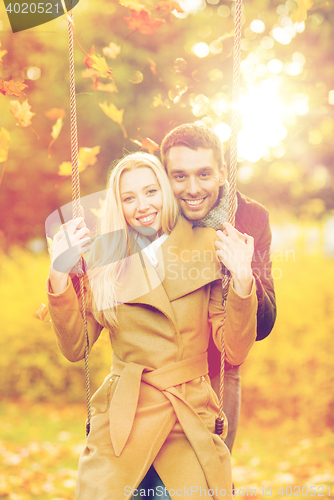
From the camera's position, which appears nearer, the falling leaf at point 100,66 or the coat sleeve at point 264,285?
the coat sleeve at point 264,285

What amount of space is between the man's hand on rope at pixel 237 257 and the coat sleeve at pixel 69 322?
609 mm

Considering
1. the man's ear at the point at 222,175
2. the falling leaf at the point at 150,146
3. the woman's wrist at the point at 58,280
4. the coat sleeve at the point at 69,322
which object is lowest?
the coat sleeve at the point at 69,322

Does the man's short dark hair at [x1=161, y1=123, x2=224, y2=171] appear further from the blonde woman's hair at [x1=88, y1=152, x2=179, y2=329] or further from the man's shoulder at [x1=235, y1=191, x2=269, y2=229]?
the man's shoulder at [x1=235, y1=191, x2=269, y2=229]

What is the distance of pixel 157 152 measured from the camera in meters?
2.14

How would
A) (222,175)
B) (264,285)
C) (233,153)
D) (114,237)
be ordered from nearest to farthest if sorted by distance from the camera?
(233,153)
(114,237)
(222,175)
(264,285)

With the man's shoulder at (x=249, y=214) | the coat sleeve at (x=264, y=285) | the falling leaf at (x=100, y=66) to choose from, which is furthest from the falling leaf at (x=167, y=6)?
the coat sleeve at (x=264, y=285)

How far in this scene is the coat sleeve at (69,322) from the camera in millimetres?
1685

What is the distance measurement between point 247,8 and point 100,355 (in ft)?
10.1

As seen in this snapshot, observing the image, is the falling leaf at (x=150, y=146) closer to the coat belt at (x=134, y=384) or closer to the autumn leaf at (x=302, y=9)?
the autumn leaf at (x=302, y=9)

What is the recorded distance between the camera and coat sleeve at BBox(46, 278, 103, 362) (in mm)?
1685

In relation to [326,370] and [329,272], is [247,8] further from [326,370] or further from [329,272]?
[326,370]

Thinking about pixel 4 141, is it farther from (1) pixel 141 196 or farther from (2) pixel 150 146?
(1) pixel 141 196

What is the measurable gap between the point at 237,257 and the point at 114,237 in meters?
0.53

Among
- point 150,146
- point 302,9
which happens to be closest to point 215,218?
point 150,146
